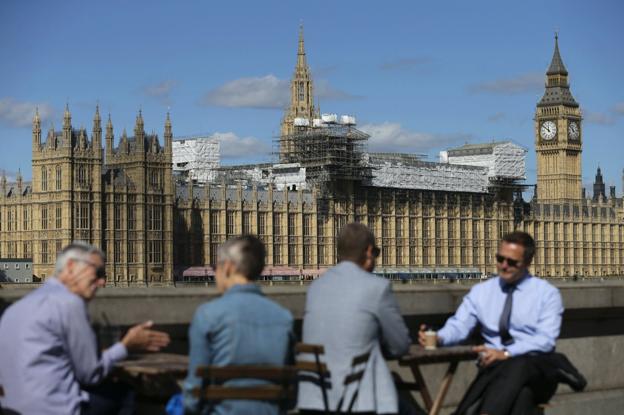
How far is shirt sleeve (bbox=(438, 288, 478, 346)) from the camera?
8852mm

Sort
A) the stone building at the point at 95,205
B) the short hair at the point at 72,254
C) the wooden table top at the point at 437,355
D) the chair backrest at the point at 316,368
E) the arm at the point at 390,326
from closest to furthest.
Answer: the short hair at the point at 72,254 → the chair backrest at the point at 316,368 → the arm at the point at 390,326 → the wooden table top at the point at 437,355 → the stone building at the point at 95,205

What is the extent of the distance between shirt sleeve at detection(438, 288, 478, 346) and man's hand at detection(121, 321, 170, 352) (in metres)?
2.05

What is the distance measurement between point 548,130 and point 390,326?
128 meters

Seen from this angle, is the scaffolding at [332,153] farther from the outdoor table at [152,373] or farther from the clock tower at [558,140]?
the outdoor table at [152,373]

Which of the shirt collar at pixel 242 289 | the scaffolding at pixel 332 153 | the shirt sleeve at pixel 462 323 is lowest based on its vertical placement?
the shirt sleeve at pixel 462 323

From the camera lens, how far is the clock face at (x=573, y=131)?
435 feet

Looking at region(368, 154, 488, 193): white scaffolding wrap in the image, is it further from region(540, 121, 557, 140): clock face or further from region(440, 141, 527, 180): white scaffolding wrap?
region(540, 121, 557, 140): clock face

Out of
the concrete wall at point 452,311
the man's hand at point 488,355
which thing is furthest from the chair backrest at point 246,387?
the man's hand at point 488,355

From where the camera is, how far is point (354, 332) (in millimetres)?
7617

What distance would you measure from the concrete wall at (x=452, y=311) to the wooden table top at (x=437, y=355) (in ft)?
2.74

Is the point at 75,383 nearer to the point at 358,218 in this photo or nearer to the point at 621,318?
the point at 621,318

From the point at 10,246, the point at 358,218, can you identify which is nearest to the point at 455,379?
the point at 10,246

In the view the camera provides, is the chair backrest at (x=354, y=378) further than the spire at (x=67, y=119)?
No

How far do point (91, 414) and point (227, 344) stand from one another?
0.93 m
